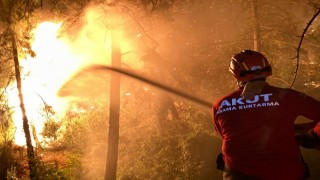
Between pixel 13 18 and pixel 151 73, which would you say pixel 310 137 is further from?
pixel 151 73

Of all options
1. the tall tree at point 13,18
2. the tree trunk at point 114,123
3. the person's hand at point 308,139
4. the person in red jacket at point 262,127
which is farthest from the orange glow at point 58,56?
the person's hand at point 308,139

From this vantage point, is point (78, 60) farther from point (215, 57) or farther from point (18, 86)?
point (215, 57)

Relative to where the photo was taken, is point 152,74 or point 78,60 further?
point 152,74

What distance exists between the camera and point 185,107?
1609 cm

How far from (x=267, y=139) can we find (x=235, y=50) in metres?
9.58

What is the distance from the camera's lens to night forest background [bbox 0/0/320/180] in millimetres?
9758

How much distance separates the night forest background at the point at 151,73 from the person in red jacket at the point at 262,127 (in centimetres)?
294

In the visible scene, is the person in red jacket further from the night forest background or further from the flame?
the flame

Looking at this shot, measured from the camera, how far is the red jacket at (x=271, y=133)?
271cm

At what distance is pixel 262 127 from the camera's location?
276 centimetres

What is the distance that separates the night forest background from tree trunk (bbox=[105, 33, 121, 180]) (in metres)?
0.03

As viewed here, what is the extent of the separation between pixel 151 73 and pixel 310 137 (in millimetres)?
13288

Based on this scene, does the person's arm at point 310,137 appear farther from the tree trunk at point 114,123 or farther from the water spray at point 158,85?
the water spray at point 158,85

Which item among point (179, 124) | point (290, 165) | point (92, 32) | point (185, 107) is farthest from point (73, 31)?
point (290, 165)
